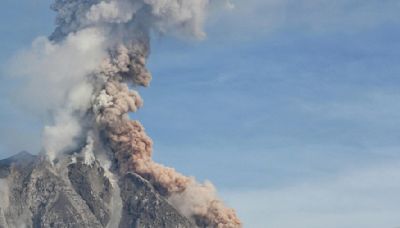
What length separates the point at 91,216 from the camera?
6029 inches

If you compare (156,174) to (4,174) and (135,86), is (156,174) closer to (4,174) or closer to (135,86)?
(135,86)

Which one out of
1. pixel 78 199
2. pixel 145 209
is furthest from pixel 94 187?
pixel 145 209

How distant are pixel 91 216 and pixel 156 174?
1707 cm

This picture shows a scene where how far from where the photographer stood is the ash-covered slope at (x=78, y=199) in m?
152

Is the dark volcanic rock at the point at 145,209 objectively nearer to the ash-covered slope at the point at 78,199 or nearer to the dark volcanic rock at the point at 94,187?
the ash-covered slope at the point at 78,199

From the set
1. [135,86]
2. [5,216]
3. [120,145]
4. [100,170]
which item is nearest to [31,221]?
[5,216]

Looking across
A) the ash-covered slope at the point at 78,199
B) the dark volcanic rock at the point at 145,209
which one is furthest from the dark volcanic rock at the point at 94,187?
the dark volcanic rock at the point at 145,209

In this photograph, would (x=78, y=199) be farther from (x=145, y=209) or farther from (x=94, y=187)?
(x=145, y=209)

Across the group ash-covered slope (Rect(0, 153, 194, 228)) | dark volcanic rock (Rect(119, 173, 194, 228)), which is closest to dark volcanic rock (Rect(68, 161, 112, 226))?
ash-covered slope (Rect(0, 153, 194, 228))

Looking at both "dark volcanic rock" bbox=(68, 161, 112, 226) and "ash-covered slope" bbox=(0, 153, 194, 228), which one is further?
"dark volcanic rock" bbox=(68, 161, 112, 226)

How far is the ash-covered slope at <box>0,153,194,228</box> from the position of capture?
15175 cm

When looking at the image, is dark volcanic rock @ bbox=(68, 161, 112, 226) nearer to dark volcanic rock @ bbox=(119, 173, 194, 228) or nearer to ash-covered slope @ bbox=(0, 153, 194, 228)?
ash-covered slope @ bbox=(0, 153, 194, 228)

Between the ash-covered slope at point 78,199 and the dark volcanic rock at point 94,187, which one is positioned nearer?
the ash-covered slope at point 78,199

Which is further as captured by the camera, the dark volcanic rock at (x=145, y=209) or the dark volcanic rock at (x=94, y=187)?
the dark volcanic rock at (x=94, y=187)
